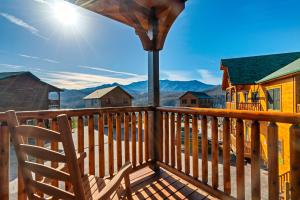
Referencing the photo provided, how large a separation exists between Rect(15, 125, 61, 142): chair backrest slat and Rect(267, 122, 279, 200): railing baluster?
1446 mm

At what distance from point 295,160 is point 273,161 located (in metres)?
0.14

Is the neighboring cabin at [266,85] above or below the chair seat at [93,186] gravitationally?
above

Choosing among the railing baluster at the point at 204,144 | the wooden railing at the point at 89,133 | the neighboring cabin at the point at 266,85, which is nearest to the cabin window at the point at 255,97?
the neighboring cabin at the point at 266,85

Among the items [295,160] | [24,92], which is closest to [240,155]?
[295,160]

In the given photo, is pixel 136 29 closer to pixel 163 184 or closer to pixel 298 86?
pixel 163 184

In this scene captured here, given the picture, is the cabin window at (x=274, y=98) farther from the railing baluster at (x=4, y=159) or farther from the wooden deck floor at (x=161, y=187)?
the railing baluster at (x=4, y=159)

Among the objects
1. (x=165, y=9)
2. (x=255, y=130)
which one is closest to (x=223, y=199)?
(x=255, y=130)

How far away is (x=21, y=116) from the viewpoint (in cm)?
165

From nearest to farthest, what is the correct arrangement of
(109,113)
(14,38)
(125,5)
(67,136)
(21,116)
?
1. (67,136)
2. (21,116)
3. (109,113)
4. (125,5)
5. (14,38)

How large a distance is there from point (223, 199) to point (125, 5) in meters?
2.91

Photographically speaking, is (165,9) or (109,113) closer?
(109,113)

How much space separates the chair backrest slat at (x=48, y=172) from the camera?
35.2 inches

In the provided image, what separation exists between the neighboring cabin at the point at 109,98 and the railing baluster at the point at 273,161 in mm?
18100

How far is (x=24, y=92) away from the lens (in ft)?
54.1
